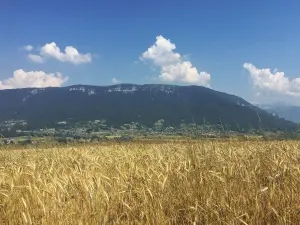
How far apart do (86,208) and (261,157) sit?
4.24 metres

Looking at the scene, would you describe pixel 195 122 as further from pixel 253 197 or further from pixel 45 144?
pixel 45 144

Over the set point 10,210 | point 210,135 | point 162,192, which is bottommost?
point 10,210

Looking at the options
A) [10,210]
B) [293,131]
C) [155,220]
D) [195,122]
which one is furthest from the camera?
[293,131]

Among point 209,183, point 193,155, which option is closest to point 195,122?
point 193,155

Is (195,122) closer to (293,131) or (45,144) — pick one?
(293,131)

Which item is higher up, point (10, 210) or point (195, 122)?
point (195, 122)

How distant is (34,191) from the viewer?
5.72 metres

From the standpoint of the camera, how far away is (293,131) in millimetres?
10352

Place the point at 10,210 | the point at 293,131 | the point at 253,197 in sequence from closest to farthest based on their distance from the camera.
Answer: the point at 253,197 < the point at 10,210 < the point at 293,131

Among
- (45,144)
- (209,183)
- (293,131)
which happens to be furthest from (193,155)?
(45,144)

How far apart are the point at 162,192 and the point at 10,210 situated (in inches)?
92.6

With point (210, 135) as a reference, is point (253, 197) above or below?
below

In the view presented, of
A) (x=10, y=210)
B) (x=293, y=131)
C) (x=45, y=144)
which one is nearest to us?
(x=10, y=210)

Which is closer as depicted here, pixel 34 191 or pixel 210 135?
pixel 34 191
